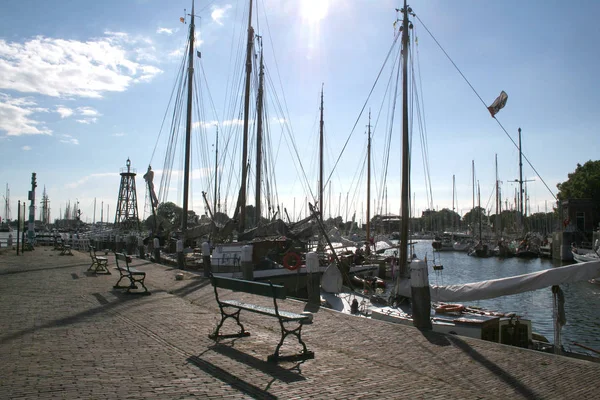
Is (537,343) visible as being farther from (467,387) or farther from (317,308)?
(467,387)

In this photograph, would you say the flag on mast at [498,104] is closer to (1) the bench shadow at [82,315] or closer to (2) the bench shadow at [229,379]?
(1) the bench shadow at [82,315]

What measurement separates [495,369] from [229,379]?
376 cm

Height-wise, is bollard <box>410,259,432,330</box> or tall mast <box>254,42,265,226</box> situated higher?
tall mast <box>254,42,265,226</box>

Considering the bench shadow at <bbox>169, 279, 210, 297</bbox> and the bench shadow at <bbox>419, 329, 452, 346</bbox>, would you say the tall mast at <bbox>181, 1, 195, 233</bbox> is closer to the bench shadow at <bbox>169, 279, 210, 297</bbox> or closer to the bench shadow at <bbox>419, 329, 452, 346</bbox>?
the bench shadow at <bbox>169, 279, 210, 297</bbox>

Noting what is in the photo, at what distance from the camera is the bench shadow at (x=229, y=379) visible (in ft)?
19.0

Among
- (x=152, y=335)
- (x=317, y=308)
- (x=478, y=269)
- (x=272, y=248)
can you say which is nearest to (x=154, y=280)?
(x=272, y=248)

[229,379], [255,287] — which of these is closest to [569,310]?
[255,287]

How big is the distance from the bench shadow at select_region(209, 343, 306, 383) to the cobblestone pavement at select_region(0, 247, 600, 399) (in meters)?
0.01

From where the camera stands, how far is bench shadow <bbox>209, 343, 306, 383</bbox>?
21.4ft

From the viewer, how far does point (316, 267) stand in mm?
14453

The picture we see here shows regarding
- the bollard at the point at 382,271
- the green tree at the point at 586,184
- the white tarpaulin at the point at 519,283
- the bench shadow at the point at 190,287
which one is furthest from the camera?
the green tree at the point at 586,184

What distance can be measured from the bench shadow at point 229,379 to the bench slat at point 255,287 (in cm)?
139

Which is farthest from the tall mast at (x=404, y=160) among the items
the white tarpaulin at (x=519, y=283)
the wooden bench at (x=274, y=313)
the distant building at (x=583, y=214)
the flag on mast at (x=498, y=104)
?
the distant building at (x=583, y=214)

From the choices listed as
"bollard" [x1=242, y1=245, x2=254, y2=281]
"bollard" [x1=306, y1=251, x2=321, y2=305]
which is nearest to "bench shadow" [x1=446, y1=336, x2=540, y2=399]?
"bollard" [x1=306, y1=251, x2=321, y2=305]
